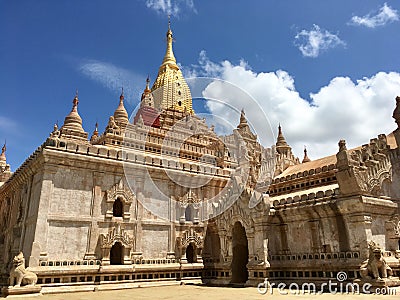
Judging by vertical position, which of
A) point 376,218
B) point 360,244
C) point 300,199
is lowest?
point 360,244

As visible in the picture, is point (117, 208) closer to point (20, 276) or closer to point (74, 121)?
point (20, 276)

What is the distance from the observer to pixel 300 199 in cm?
2445

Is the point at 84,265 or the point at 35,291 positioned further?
the point at 84,265

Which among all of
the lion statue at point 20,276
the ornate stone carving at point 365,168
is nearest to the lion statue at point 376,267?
the ornate stone carving at point 365,168

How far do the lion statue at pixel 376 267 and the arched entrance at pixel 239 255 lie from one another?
9.82m

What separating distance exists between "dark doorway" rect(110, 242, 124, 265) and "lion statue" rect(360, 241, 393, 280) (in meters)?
16.8

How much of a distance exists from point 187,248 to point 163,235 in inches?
111

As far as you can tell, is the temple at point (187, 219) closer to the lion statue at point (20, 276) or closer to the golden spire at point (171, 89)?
the lion statue at point (20, 276)

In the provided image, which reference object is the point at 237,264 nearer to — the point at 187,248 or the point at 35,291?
the point at 187,248

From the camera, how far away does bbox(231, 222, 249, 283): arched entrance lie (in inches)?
1059

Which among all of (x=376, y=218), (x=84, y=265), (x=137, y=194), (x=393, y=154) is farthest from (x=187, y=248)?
(x=393, y=154)

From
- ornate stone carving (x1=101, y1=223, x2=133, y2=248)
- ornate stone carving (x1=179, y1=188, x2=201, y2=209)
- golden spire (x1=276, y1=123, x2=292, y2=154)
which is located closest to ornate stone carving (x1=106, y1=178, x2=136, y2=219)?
ornate stone carving (x1=101, y1=223, x2=133, y2=248)

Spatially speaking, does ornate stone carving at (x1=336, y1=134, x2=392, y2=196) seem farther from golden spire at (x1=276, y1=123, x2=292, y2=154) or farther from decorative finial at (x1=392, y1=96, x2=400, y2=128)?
golden spire at (x1=276, y1=123, x2=292, y2=154)

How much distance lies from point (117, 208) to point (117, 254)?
358 centimetres
